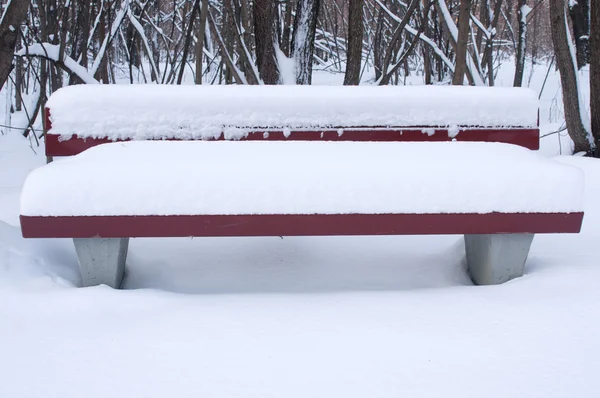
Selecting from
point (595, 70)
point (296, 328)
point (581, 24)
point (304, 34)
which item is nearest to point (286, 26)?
point (304, 34)

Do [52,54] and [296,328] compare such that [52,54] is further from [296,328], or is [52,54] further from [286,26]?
[296,328]

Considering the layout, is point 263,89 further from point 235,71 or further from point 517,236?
point 235,71

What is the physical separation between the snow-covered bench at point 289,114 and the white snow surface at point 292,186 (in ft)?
1.57

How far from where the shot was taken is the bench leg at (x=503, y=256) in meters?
2.06

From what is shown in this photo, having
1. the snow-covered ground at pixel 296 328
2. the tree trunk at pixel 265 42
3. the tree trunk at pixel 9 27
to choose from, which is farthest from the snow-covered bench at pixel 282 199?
the tree trunk at pixel 265 42

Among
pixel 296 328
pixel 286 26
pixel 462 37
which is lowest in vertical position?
pixel 296 328

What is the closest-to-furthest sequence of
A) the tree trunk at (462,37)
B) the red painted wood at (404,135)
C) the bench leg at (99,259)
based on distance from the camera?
the bench leg at (99,259) → the red painted wood at (404,135) → the tree trunk at (462,37)

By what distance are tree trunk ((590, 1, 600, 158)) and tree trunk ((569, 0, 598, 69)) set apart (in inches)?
32.5

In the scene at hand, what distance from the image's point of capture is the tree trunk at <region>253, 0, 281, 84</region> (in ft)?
15.0

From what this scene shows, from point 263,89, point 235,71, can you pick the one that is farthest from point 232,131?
point 235,71

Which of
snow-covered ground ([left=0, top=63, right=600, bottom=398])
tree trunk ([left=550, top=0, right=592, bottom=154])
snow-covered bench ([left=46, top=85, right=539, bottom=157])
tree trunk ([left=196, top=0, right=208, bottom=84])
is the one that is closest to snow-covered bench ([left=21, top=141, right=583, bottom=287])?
snow-covered ground ([left=0, top=63, right=600, bottom=398])

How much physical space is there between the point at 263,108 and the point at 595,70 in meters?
3.30

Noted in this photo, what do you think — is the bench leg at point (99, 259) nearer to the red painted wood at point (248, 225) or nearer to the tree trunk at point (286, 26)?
the red painted wood at point (248, 225)

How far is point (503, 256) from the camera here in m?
2.08
